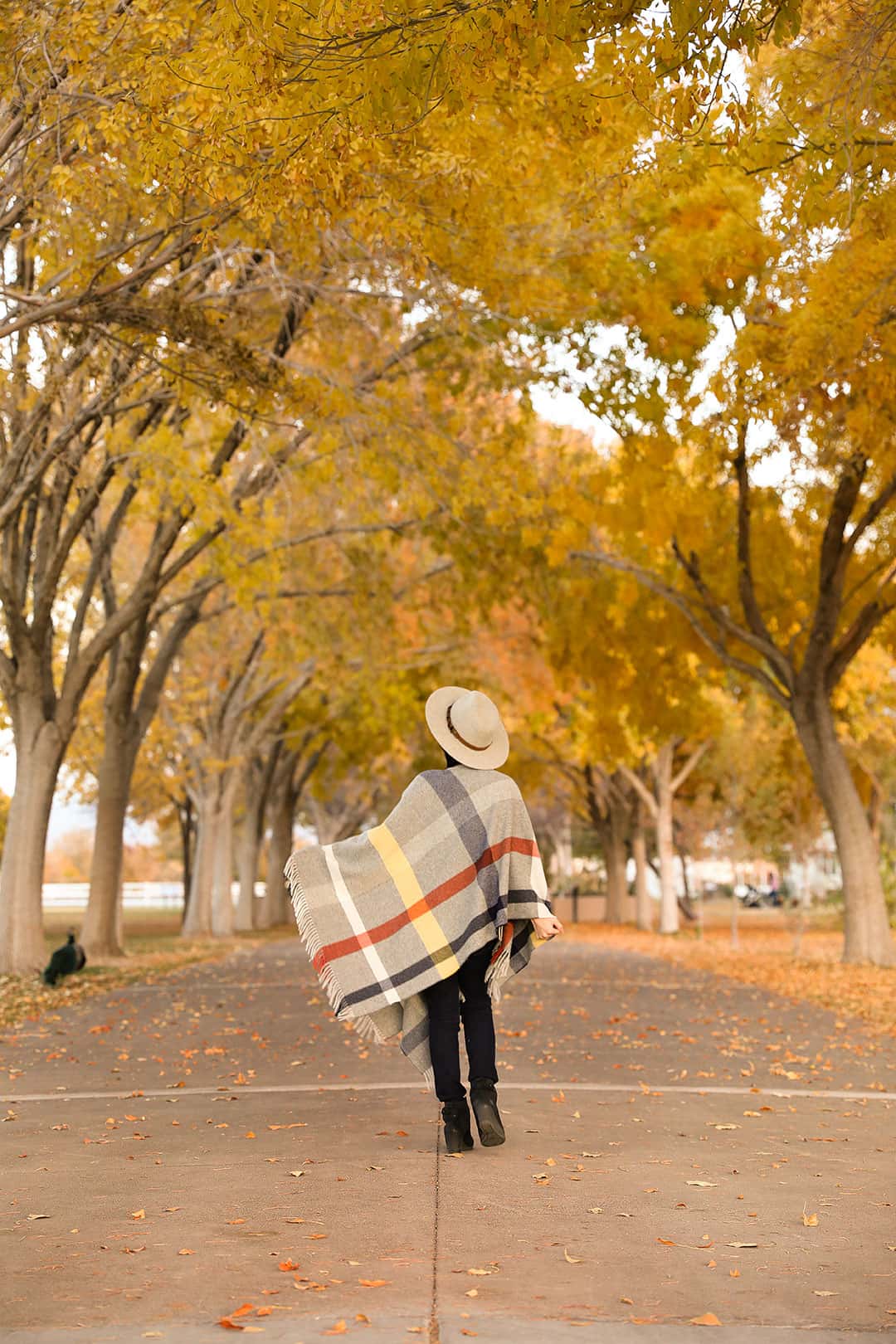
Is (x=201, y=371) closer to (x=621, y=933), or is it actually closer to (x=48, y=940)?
(x=48, y=940)

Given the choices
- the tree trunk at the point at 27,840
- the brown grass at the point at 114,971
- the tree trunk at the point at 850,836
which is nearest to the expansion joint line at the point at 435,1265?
the brown grass at the point at 114,971

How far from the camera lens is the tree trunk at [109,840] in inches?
808

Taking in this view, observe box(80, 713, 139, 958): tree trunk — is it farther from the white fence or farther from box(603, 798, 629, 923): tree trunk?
the white fence

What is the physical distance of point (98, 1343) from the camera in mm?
3707

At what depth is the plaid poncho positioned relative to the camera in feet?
21.5

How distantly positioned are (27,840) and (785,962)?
1093 centimetres

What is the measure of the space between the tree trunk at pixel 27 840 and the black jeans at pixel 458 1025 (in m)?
11.1

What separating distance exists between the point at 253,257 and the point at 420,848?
829 centimetres

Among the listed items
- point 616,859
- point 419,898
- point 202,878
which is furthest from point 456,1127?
point 616,859

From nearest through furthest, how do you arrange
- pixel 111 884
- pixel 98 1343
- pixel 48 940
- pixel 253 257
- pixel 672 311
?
pixel 98 1343 → pixel 253 257 → pixel 672 311 → pixel 111 884 → pixel 48 940

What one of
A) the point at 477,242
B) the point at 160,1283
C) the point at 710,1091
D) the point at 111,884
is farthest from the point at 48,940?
the point at 160,1283

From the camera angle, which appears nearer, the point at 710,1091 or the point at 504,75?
the point at 710,1091

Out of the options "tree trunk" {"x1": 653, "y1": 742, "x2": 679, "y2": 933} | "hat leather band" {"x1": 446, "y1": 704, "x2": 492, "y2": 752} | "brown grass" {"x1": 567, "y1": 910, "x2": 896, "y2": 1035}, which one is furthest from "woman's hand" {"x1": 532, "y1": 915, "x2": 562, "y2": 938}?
"tree trunk" {"x1": 653, "y1": 742, "x2": 679, "y2": 933}

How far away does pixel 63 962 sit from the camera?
15.0m
